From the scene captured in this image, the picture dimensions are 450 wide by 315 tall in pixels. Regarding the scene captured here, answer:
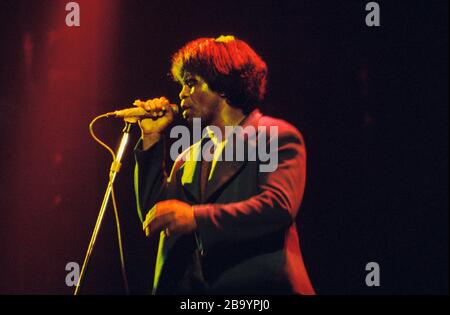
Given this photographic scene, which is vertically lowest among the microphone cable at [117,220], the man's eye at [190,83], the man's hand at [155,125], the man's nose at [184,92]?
the microphone cable at [117,220]

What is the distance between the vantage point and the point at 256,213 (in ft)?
7.68

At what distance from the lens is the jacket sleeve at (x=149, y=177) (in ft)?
8.34

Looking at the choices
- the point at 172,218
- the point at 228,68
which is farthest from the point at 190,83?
the point at 172,218

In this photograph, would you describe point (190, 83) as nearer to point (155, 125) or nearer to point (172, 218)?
point (155, 125)

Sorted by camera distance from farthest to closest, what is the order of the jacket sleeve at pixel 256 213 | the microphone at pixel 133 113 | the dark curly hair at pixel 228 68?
the dark curly hair at pixel 228 68 < the microphone at pixel 133 113 < the jacket sleeve at pixel 256 213

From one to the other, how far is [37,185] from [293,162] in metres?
1.29

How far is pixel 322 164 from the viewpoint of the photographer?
2650 millimetres

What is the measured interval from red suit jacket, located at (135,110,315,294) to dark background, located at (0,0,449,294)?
246mm

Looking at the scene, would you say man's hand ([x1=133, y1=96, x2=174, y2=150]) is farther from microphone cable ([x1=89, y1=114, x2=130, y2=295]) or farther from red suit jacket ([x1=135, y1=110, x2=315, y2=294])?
microphone cable ([x1=89, y1=114, x2=130, y2=295])

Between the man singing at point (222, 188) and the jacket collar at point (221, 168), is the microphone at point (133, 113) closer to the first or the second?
the man singing at point (222, 188)

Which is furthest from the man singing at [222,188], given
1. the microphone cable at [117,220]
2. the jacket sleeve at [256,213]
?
the microphone cable at [117,220]

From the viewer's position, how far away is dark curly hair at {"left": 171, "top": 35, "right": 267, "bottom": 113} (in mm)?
2566

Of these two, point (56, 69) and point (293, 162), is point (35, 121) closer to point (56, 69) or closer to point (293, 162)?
point (56, 69)

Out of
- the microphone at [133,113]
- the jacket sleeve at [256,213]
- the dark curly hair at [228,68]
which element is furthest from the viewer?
the dark curly hair at [228,68]
